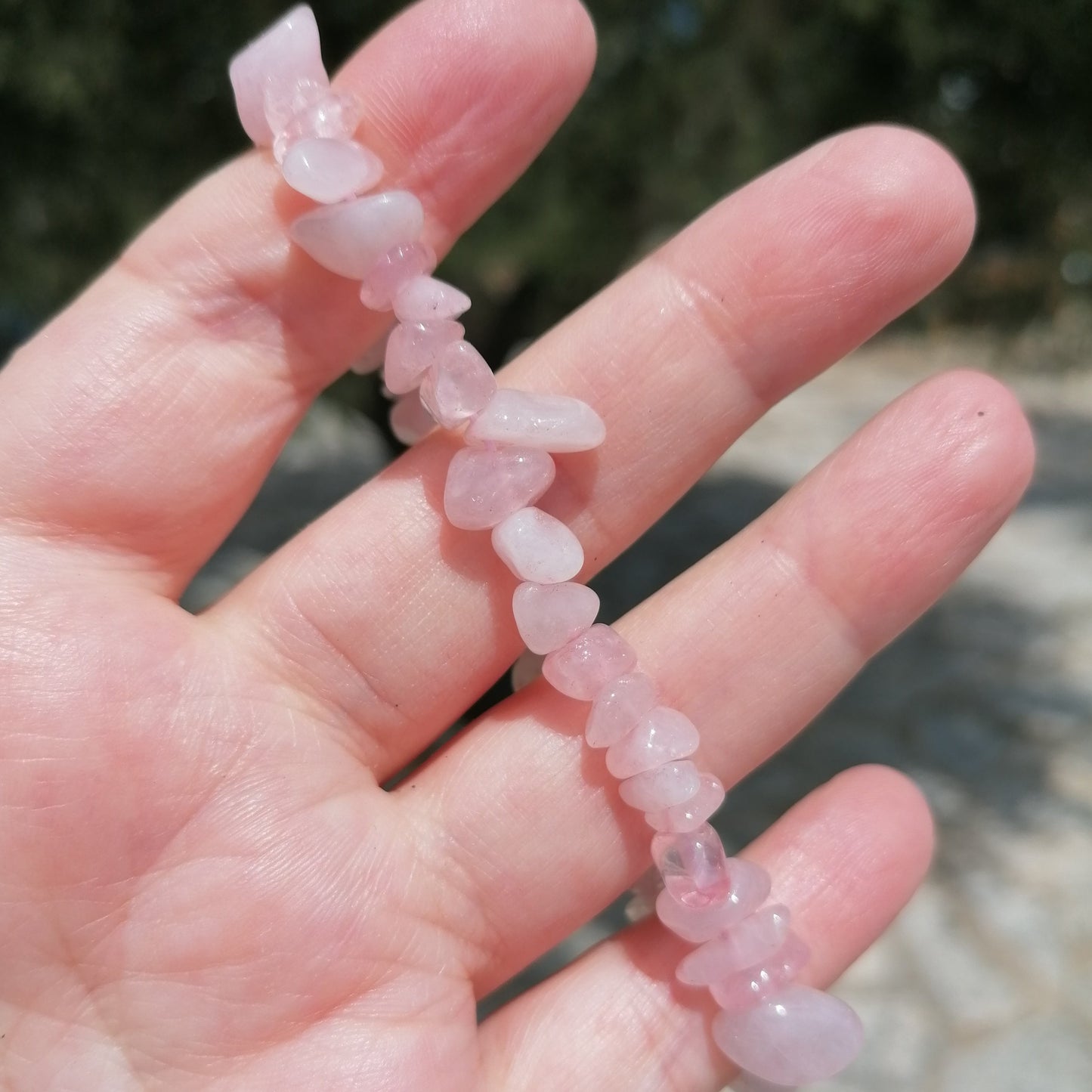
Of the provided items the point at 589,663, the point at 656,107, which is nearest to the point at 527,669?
the point at 589,663

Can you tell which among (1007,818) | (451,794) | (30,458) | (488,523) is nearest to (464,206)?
(488,523)

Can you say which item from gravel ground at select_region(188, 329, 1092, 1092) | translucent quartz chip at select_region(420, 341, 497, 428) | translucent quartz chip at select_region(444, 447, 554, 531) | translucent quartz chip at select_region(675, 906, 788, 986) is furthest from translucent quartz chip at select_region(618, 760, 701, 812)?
gravel ground at select_region(188, 329, 1092, 1092)

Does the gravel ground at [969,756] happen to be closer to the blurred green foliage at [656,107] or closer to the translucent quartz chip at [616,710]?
the blurred green foliage at [656,107]

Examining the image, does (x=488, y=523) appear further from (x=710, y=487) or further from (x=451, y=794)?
(x=710, y=487)

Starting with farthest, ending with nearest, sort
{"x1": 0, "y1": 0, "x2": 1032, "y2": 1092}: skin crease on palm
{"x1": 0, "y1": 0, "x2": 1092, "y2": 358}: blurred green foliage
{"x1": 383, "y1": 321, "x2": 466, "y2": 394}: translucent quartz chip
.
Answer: {"x1": 0, "y1": 0, "x2": 1092, "y2": 358}: blurred green foliage, {"x1": 383, "y1": 321, "x2": 466, "y2": 394}: translucent quartz chip, {"x1": 0, "y1": 0, "x2": 1032, "y2": 1092}: skin crease on palm

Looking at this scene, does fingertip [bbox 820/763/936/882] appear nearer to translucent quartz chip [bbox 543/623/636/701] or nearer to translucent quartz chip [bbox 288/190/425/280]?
translucent quartz chip [bbox 543/623/636/701]

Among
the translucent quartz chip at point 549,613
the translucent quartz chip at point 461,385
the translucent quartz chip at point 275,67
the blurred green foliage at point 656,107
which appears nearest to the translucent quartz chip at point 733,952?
the translucent quartz chip at point 549,613
